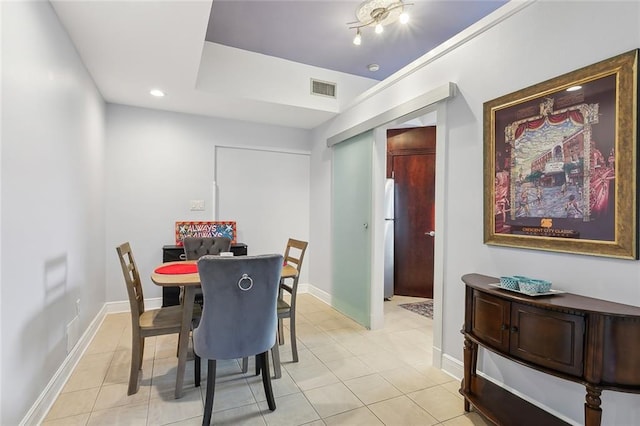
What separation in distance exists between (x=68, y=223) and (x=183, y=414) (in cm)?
160

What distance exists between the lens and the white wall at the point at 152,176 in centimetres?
379

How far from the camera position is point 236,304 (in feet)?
5.82

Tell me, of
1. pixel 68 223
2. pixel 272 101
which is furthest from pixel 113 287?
pixel 272 101

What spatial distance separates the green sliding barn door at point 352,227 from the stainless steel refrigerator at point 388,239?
851mm

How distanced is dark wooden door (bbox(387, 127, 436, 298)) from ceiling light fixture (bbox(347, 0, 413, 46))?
207 cm

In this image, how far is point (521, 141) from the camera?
193 centimetres

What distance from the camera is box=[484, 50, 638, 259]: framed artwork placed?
4.82 ft

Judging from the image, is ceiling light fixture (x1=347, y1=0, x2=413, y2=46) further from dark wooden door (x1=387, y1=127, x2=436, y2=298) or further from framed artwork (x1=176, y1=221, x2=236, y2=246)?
framed artwork (x1=176, y1=221, x2=236, y2=246)

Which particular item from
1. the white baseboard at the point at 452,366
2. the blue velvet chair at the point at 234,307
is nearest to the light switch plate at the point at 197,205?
the blue velvet chair at the point at 234,307

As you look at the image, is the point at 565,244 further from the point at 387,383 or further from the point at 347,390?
the point at 347,390

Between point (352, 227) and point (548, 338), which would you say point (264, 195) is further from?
point (548, 338)

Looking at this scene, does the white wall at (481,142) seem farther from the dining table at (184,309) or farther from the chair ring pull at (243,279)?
the dining table at (184,309)

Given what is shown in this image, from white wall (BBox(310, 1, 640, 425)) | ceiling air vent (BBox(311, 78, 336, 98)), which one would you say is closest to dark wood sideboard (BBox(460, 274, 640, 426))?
white wall (BBox(310, 1, 640, 425))

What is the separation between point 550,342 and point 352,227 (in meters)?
2.41
